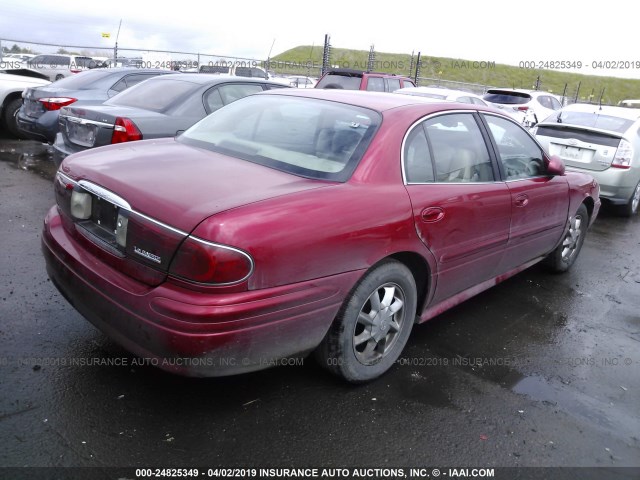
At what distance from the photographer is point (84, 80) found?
8.40 metres

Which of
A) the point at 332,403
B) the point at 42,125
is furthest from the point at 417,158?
the point at 42,125

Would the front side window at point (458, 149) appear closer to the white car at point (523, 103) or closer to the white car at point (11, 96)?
the white car at point (11, 96)

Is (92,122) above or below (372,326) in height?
above

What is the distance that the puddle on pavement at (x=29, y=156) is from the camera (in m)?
7.68

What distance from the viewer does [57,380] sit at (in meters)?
2.81

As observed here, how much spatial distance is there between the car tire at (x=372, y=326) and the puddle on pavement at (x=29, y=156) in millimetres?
5825

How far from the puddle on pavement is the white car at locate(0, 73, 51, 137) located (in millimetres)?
403

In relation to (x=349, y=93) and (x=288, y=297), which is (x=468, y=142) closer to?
(x=349, y=93)

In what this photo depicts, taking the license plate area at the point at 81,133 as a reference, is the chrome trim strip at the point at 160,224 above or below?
below

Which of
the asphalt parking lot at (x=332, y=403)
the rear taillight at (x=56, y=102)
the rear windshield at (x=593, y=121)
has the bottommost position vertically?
the asphalt parking lot at (x=332, y=403)

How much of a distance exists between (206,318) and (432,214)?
58.3 inches

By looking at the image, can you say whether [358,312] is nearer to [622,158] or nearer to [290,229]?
[290,229]

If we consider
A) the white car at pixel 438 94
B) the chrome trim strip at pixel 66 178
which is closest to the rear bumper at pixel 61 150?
the chrome trim strip at pixel 66 178

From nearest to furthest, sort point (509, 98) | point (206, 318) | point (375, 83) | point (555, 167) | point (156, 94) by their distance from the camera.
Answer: point (206, 318), point (555, 167), point (156, 94), point (375, 83), point (509, 98)
